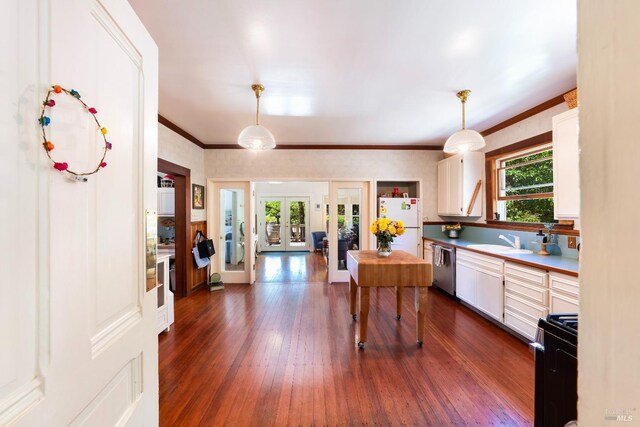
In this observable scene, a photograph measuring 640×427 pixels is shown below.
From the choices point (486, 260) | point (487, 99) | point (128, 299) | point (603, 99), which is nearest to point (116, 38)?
point (128, 299)

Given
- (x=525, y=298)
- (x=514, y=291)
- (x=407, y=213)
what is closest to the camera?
(x=525, y=298)

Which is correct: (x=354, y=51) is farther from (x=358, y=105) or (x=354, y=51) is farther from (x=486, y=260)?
(x=486, y=260)

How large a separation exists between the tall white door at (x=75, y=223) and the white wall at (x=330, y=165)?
12.4ft

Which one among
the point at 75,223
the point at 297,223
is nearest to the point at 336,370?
the point at 75,223

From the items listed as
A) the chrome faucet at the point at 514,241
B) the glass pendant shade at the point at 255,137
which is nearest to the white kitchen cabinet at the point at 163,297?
the glass pendant shade at the point at 255,137

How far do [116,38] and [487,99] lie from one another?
3393 mm

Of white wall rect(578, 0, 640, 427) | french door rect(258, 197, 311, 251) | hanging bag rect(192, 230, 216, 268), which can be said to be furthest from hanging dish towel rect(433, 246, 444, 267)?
french door rect(258, 197, 311, 251)

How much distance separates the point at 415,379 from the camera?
81.3 inches

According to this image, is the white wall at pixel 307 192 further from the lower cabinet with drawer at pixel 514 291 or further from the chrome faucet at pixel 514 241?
the chrome faucet at pixel 514 241

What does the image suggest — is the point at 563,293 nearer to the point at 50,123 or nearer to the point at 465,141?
the point at 465,141

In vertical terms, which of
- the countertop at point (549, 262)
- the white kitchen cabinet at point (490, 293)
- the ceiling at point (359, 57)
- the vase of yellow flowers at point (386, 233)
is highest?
the ceiling at point (359, 57)

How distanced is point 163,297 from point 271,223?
5.66 metres

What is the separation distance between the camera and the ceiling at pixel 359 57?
163 cm

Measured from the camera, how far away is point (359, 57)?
→ 2088 mm
